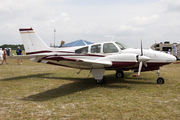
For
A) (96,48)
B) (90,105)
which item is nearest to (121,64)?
(96,48)

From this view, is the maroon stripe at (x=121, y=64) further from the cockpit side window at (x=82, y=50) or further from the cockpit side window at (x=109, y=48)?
the cockpit side window at (x=82, y=50)

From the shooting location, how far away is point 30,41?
388 inches

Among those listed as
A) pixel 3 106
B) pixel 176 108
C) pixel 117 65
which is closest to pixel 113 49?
pixel 117 65

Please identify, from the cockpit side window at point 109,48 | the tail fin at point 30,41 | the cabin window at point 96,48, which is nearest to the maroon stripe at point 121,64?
the cockpit side window at point 109,48

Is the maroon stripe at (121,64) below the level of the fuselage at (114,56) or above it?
below

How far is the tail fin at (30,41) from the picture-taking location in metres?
9.83

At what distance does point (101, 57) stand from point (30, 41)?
16.0 feet

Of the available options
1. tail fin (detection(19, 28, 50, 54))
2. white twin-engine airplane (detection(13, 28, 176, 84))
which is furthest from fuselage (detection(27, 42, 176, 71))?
tail fin (detection(19, 28, 50, 54))

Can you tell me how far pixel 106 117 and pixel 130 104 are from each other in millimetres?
1226

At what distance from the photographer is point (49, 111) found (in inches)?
164

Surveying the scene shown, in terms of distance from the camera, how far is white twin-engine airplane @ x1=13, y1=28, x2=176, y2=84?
22.9 ft

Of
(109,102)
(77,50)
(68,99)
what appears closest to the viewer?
(109,102)

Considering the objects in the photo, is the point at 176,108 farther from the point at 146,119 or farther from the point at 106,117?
the point at 106,117

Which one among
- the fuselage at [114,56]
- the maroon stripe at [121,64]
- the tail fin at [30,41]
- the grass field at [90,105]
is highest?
the tail fin at [30,41]
